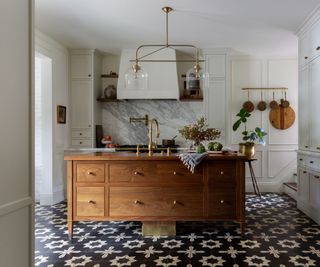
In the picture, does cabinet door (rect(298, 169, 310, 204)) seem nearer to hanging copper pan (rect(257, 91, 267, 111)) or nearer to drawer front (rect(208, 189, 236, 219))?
drawer front (rect(208, 189, 236, 219))

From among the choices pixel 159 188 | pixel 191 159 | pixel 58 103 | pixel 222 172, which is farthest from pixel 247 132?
pixel 58 103

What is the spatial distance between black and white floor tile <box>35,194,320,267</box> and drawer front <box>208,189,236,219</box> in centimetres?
27

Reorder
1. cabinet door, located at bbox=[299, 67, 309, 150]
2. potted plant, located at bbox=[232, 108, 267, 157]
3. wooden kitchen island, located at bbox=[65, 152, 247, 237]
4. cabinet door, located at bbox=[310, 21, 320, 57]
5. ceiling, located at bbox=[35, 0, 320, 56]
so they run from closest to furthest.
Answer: wooden kitchen island, located at bbox=[65, 152, 247, 237] → ceiling, located at bbox=[35, 0, 320, 56] → cabinet door, located at bbox=[310, 21, 320, 57] → cabinet door, located at bbox=[299, 67, 309, 150] → potted plant, located at bbox=[232, 108, 267, 157]

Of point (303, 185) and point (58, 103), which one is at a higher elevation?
point (58, 103)

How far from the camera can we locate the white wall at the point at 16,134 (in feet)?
4.25

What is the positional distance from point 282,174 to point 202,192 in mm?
3236

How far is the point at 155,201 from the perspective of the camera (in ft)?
10.6

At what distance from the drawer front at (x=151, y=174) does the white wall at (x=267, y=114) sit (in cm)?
281

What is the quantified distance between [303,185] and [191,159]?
7.12 feet

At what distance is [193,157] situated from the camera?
10.4ft

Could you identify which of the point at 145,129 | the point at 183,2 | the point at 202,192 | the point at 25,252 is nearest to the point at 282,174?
the point at 145,129

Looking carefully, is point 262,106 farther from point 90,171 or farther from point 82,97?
point 90,171

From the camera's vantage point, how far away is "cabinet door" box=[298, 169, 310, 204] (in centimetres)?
419

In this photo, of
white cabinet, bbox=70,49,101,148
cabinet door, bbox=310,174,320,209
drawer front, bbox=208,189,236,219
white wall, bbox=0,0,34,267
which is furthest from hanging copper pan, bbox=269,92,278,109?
white wall, bbox=0,0,34,267
